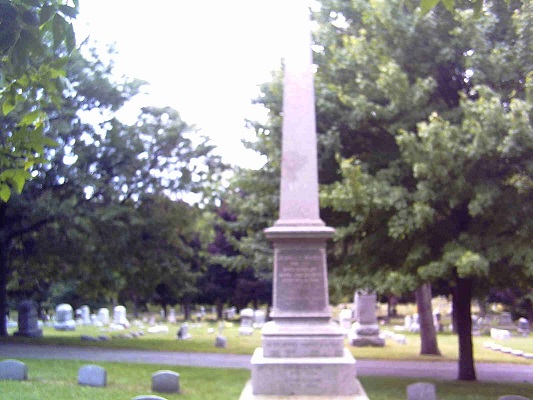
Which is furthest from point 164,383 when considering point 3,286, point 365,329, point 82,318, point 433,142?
point 82,318

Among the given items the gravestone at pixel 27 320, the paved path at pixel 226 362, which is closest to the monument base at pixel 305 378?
the paved path at pixel 226 362

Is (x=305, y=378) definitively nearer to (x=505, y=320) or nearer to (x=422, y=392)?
(x=422, y=392)

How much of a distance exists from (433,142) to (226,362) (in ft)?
30.7

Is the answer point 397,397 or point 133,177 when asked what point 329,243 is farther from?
point 133,177

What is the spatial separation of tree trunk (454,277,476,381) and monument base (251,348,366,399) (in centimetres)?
544

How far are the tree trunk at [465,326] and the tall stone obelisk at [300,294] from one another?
15.4 feet

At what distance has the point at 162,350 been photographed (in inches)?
848

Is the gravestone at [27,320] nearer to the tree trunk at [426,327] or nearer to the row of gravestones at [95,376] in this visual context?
the row of gravestones at [95,376]

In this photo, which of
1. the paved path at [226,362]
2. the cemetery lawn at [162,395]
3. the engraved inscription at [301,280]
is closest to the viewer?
the engraved inscription at [301,280]

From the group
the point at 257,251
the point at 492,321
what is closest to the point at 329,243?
the point at 257,251

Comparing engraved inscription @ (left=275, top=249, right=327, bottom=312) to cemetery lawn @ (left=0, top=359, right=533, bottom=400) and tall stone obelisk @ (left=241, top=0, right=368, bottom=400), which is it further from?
cemetery lawn @ (left=0, top=359, right=533, bottom=400)

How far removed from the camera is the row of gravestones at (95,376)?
12.2m

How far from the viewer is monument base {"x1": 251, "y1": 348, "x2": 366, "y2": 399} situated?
921 cm

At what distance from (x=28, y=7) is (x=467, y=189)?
8784 millimetres
